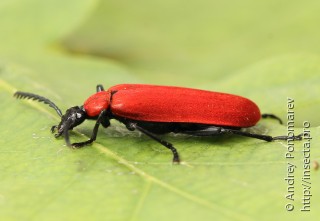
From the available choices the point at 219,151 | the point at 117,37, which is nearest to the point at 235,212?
the point at 219,151

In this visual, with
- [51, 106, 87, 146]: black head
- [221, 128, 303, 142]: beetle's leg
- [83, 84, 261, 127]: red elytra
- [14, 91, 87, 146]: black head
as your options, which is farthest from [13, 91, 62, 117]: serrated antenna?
[221, 128, 303, 142]: beetle's leg

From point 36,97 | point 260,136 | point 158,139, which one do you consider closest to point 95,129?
point 158,139

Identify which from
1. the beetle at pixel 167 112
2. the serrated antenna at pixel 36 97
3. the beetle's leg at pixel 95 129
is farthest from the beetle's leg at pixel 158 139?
the serrated antenna at pixel 36 97

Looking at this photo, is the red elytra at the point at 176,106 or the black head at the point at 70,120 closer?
the black head at the point at 70,120

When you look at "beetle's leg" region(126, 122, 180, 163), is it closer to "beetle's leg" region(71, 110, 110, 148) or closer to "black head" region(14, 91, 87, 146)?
"beetle's leg" region(71, 110, 110, 148)

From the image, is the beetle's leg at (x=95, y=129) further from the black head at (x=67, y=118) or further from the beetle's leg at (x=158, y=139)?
the beetle's leg at (x=158, y=139)

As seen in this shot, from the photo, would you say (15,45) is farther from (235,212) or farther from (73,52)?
(235,212)

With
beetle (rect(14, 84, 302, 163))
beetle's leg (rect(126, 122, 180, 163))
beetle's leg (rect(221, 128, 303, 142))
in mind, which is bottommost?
beetle's leg (rect(126, 122, 180, 163))

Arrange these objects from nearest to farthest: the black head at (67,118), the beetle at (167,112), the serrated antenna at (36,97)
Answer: the black head at (67,118) → the beetle at (167,112) → the serrated antenna at (36,97)
